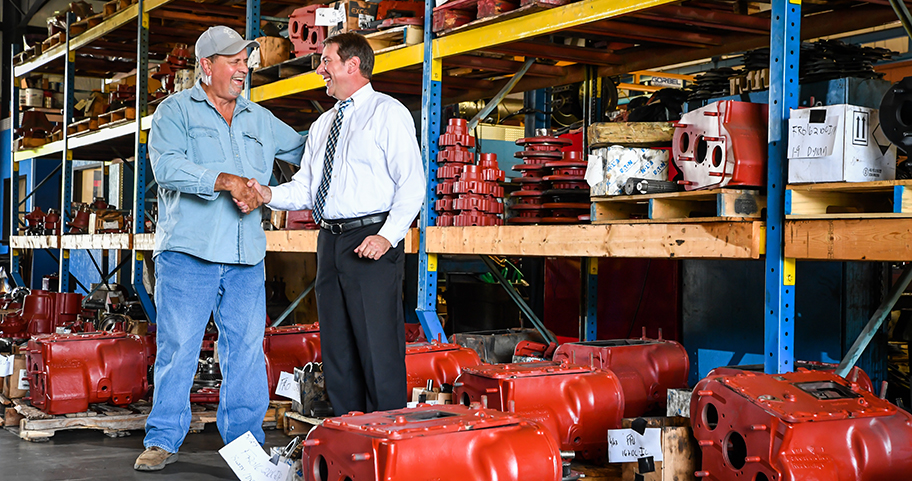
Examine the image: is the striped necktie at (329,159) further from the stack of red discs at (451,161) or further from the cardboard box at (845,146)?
the cardboard box at (845,146)

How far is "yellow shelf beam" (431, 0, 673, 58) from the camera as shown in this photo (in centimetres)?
419

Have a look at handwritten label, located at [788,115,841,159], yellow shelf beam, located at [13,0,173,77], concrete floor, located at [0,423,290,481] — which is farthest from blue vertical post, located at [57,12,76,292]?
handwritten label, located at [788,115,841,159]

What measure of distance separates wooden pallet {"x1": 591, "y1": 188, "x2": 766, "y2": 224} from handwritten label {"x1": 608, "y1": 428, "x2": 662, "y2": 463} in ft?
3.36

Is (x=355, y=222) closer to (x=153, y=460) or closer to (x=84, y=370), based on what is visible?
(x=153, y=460)

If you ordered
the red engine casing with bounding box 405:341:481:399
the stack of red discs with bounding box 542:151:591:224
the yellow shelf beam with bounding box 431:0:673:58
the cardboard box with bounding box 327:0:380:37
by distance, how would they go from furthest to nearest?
1. the cardboard box with bounding box 327:0:380:37
2. the stack of red discs with bounding box 542:151:591:224
3. the red engine casing with bounding box 405:341:481:399
4. the yellow shelf beam with bounding box 431:0:673:58

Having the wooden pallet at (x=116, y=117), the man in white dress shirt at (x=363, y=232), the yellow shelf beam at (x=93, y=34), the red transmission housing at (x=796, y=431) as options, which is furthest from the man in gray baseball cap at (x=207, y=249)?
the wooden pallet at (x=116, y=117)

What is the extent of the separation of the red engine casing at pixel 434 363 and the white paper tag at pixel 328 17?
2.55 meters

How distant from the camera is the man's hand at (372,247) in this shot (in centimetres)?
359

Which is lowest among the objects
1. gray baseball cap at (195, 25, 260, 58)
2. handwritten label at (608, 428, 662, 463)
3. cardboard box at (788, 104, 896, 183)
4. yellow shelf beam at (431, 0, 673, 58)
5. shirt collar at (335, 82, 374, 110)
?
handwritten label at (608, 428, 662, 463)

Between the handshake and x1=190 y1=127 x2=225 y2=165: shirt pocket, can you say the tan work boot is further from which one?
x1=190 y1=127 x2=225 y2=165: shirt pocket

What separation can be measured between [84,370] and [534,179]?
2937 mm

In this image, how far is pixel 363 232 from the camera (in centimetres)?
375

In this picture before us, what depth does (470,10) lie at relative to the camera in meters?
5.42

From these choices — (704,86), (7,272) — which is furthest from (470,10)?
(7,272)
